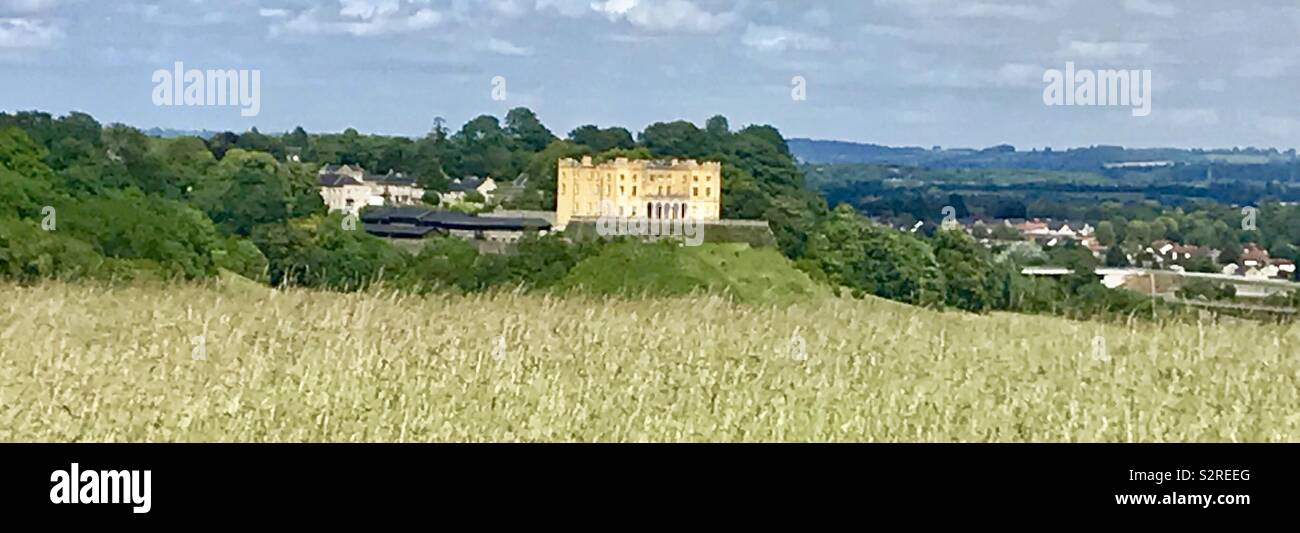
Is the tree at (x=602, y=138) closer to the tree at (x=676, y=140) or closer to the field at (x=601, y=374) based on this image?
the tree at (x=676, y=140)

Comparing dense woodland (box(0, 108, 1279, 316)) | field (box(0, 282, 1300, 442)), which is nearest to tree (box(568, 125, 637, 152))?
dense woodland (box(0, 108, 1279, 316))

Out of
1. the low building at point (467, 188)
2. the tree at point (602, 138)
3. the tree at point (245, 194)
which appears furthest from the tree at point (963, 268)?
the low building at point (467, 188)

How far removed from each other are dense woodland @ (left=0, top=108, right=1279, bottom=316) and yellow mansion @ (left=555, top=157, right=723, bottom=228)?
263 millimetres

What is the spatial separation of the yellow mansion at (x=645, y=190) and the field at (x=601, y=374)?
5006 mm

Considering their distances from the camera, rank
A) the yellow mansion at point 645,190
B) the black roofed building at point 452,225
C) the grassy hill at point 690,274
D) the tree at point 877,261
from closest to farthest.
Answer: the grassy hill at point 690,274
the tree at point 877,261
the yellow mansion at point 645,190
the black roofed building at point 452,225

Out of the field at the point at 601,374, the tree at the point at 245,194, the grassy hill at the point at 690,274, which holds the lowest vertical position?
the field at the point at 601,374

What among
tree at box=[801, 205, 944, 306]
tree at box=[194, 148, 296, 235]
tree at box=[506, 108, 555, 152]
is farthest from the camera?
tree at box=[506, 108, 555, 152]

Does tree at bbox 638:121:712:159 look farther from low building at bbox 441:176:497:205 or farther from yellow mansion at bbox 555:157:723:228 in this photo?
low building at bbox 441:176:497:205

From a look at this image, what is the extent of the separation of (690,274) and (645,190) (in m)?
3.65

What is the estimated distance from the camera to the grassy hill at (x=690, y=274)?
10977 millimetres

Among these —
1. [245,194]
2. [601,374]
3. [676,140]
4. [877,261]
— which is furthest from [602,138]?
[601,374]

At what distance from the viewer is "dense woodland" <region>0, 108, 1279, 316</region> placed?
11.8 meters
